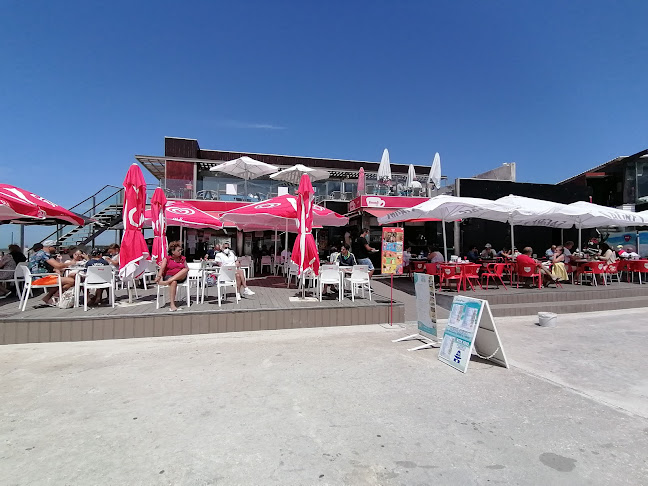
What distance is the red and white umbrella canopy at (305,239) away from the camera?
756 cm

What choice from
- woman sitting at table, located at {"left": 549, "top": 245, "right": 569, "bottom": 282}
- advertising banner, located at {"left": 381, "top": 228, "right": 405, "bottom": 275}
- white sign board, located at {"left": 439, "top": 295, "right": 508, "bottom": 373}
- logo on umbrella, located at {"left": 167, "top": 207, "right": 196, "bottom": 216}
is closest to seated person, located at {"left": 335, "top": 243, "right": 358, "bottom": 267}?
advertising banner, located at {"left": 381, "top": 228, "right": 405, "bottom": 275}

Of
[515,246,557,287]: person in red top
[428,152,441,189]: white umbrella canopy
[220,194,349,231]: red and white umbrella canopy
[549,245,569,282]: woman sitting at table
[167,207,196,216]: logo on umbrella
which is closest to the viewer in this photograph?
[220,194,349,231]: red and white umbrella canopy

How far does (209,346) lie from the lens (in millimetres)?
5398

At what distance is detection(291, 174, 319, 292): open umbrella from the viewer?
7.56m

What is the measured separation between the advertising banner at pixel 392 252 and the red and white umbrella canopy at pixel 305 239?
1397 mm

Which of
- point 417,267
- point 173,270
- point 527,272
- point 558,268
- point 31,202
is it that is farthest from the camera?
point 417,267

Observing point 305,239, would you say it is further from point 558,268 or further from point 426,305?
point 558,268

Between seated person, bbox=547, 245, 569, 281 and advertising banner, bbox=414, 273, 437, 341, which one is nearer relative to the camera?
advertising banner, bbox=414, 273, 437, 341

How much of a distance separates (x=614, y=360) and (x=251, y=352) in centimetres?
483

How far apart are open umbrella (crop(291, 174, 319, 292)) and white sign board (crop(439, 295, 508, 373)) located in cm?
340

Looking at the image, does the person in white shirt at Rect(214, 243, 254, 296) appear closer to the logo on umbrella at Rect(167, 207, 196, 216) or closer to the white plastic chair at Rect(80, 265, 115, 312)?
the logo on umbrella at Rect(167, 207, 196, 216)

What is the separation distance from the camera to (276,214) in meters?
8.97

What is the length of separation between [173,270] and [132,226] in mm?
1132

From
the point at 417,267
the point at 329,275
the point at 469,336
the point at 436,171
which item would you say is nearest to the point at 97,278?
the point at 329,275
